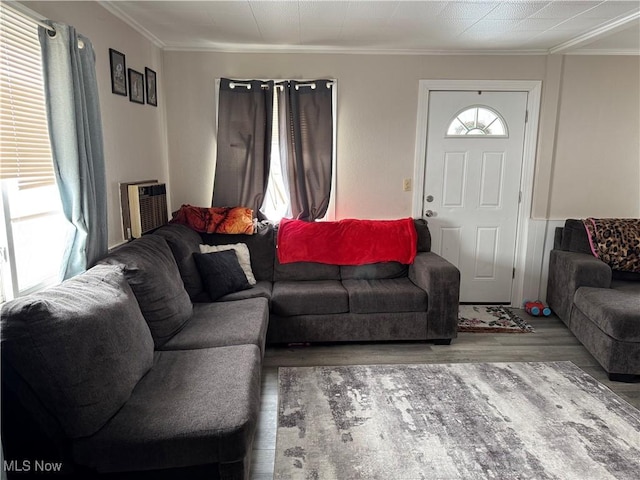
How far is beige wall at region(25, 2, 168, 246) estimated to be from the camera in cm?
238

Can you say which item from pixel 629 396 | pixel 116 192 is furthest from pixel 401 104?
pixel 629 396

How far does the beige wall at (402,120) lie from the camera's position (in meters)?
3.73

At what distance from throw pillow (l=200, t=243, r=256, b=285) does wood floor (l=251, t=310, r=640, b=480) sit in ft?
1.93

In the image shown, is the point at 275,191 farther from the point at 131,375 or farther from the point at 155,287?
the point at 131,375

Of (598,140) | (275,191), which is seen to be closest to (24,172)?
(275,191)

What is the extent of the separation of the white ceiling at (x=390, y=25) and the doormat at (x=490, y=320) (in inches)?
90.7

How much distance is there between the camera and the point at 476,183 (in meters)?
3.99

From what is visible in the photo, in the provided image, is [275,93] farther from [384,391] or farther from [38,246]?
[384,391]

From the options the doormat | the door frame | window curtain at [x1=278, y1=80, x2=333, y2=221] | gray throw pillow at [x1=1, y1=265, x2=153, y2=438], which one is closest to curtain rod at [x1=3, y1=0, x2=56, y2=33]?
gray throw pillow at [x1=1, y1=265, x2=153, y2=438]

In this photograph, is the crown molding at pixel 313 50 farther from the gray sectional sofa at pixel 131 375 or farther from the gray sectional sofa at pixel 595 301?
the gray sectional sofa at pixel 131 375

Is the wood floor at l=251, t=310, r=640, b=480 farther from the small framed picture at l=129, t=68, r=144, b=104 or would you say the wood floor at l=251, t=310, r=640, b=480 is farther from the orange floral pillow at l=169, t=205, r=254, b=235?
the small framed picture at l=129, t=68, r=144, b=104

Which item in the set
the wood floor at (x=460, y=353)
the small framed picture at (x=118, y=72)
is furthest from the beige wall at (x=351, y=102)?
the wood floor at (x=460, y=353)

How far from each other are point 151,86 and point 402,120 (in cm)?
213

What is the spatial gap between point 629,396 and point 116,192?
3.44 metres
